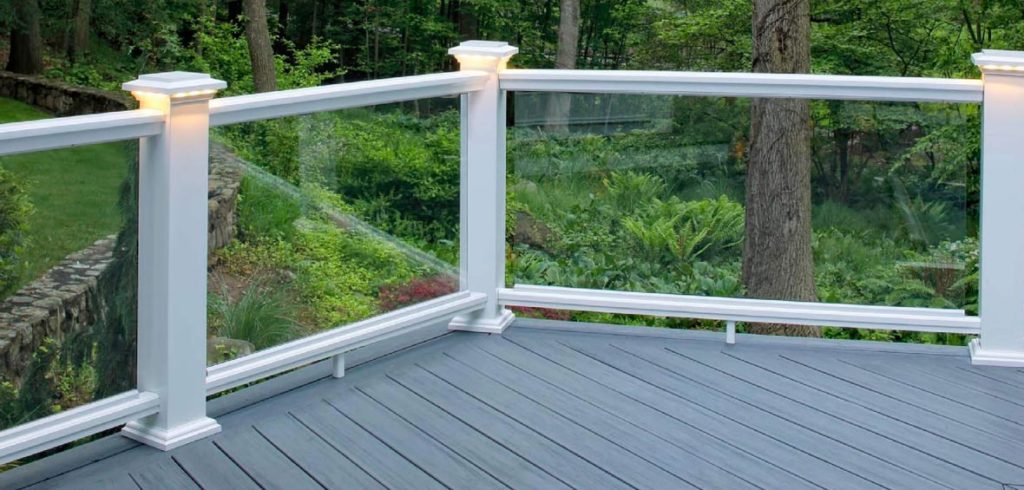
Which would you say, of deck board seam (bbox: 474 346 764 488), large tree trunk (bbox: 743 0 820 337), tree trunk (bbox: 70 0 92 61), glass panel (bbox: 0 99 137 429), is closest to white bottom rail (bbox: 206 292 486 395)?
Result: deck board seam (bbox: 474 346 764 488)

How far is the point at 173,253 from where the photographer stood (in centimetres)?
362

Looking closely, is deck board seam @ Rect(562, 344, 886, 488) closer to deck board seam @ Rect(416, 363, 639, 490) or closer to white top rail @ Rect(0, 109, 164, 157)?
deck board seam @ Rect(416, 363, 639, 490)

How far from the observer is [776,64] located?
846 centimetres

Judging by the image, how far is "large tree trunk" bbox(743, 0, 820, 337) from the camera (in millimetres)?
4918

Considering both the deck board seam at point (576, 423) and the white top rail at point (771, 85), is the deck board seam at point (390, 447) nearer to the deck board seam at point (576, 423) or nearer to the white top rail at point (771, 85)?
the deck board seam at point (576, 423)

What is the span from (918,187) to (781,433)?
3.82ft

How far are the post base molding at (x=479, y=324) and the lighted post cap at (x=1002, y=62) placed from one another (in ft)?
6.66

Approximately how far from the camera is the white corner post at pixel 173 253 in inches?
140

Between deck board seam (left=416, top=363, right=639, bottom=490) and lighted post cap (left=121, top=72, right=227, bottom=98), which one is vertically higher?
lighted post cap (left=121, top=72, right=227, bottom=98)

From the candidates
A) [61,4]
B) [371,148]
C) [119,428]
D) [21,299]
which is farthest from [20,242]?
[61,4]

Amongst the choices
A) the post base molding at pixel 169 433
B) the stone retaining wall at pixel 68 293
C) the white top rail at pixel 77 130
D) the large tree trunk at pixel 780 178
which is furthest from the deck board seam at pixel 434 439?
the large tree trunk at pixel 780 178

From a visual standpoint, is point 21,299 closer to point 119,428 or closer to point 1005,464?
point 119,428

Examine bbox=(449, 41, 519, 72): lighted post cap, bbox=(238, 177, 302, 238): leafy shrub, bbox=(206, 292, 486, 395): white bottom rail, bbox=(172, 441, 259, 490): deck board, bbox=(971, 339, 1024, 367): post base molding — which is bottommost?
bbox=(172, 441, 259, 490): deck board

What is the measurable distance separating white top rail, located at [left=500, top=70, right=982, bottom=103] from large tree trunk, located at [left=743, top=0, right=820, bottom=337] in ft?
0.36
